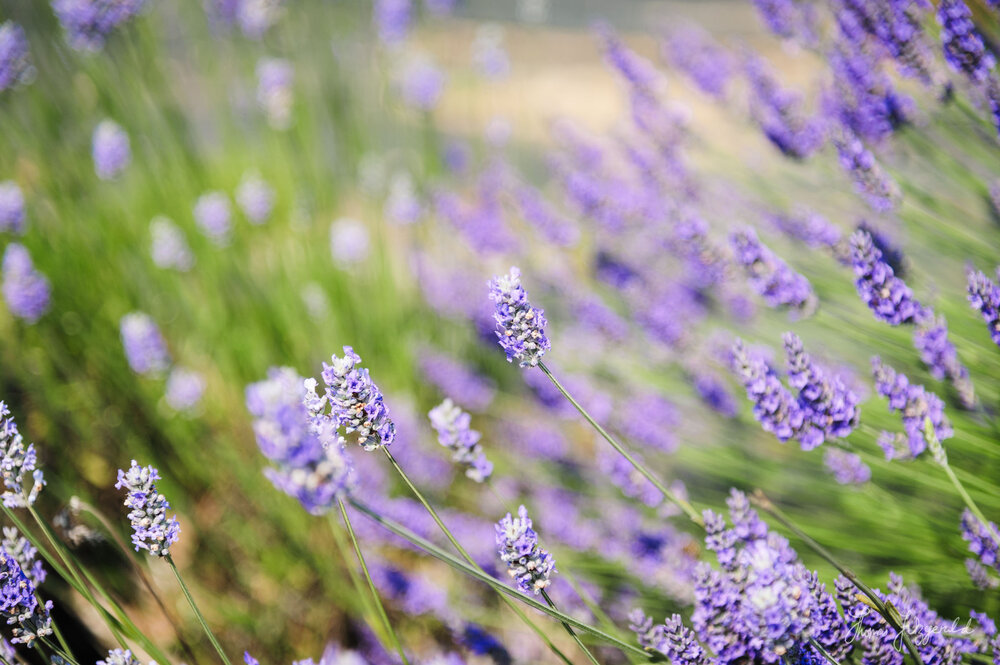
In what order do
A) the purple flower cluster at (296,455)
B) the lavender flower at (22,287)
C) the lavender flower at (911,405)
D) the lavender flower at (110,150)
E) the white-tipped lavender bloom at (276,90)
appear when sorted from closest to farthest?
the purple flower cluster at (296,455) < the lavender flower at (911,405) < the lavender flower at (22,287) < the lavender flower at (110,150) < the white-tipped lavender bloom at (276,90)

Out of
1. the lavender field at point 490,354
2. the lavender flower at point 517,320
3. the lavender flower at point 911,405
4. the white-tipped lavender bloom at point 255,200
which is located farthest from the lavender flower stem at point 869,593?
the white-tipped lavender bloom at point 255,200

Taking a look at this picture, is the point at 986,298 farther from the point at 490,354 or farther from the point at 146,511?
the point at 490,354

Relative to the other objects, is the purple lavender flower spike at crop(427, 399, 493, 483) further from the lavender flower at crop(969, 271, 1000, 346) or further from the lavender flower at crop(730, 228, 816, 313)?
the lavender flower at crop(969, 271, 1000, 346)

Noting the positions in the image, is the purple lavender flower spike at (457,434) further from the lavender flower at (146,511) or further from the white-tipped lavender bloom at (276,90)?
the white-tipped lavender bloom at (276,90)

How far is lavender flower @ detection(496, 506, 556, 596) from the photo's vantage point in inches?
37.1

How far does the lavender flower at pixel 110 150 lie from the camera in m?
2.37

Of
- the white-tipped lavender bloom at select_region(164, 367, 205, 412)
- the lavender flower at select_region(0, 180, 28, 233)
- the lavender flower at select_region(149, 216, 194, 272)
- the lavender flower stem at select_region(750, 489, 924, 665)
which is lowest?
the white-tipped lavender bloom at select_region(164, 367, 205, 412)

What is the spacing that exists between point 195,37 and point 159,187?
0.93 m

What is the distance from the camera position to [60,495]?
2010 mm

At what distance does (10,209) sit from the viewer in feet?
7.11

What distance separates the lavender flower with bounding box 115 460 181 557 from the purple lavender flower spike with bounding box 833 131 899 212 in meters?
1.36

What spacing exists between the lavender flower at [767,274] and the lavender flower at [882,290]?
6.3 inches

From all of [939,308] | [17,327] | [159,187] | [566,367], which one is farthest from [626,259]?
[17,327]

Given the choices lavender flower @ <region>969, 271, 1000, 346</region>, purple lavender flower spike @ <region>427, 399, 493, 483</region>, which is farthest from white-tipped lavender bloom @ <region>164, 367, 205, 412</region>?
lavender flower @ <region>969, 271, 1000, 346</region>
